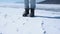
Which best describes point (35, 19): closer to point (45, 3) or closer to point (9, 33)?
point (9, 33)

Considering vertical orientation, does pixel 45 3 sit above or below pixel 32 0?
below

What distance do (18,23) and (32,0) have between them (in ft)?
1.59

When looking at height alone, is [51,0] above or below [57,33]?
above

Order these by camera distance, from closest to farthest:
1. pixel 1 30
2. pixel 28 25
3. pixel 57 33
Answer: pixel 57 33 → pixel 1 30 → pixel 28 25

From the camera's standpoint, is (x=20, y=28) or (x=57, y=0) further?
(x=57, y=0)

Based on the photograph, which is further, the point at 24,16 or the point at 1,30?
the point at 24,16


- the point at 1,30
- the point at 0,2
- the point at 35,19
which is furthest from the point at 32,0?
the point at 0,2

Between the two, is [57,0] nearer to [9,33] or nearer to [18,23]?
[18,23]

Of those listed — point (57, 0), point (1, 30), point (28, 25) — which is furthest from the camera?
point (57, 0)

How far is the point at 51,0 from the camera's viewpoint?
3.74 metres

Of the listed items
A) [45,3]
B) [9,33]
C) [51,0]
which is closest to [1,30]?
[9,33]

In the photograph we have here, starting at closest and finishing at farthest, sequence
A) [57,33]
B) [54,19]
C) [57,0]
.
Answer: [57,33] → [54,19] → [57,0]

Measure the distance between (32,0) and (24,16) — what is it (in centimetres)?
37

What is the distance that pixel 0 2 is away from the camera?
3.83m
